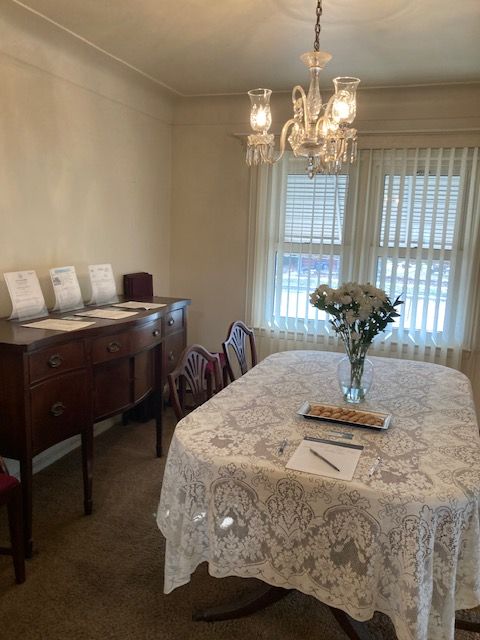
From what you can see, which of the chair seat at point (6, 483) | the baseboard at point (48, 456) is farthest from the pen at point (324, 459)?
the baseboard at point (48, 456)

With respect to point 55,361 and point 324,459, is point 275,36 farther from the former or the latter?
point 324,459

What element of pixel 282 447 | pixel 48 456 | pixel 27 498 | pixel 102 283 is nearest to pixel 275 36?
pixel 102 283

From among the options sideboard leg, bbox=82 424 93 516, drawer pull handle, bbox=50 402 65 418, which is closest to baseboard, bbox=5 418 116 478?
sideboard leg, bbox=82 424 93 516

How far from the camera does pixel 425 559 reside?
134 cm

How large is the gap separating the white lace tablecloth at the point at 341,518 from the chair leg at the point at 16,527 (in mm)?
640

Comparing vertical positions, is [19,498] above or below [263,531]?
below

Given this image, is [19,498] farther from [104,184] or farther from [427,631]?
[104,184]

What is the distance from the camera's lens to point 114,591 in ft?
6.64

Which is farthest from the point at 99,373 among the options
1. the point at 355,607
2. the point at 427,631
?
the point at 427,631

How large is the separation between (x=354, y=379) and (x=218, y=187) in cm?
249

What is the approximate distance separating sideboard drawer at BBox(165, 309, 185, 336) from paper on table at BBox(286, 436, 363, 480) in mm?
1751

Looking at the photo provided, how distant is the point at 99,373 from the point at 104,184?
145 cm

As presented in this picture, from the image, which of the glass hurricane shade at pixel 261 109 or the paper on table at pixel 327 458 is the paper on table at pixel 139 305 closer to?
the glass hurricane shade at pixel 261 109

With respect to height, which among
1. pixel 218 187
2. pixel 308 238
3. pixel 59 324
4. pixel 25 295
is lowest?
pixel 59 324
